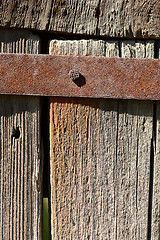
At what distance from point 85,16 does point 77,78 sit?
0.19 metres

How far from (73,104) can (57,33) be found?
8.8 inches

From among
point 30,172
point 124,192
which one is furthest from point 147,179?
point 30,172

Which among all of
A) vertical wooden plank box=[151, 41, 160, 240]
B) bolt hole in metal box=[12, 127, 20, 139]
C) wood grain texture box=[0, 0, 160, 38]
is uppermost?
wood grain texture box=[0, 0, 160, 38]

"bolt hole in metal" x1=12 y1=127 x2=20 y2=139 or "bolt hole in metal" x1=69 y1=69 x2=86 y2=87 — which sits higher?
"bolt hole in metal" x1=69 y1=69 x2=86 y2=87

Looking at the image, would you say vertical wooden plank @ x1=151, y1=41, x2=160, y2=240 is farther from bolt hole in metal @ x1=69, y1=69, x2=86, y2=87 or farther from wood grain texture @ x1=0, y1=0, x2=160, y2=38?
bolt hole in metal @ x1=69, y1=69, x2=86, y2=87

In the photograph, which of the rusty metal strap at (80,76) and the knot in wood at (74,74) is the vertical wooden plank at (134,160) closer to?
the rusty metal strap at (80,76)

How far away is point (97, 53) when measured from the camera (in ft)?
2.76

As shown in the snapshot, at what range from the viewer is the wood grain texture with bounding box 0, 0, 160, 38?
807mm

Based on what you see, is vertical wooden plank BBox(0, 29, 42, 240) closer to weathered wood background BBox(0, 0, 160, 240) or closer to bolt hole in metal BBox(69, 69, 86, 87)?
weathered wood background BBox(0, 0, 160, 240)

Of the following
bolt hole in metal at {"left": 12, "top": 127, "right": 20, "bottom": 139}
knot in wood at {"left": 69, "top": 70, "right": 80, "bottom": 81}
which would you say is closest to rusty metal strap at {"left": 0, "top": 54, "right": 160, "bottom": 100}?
knot in wood at {"left": 69, "top": 70, "right": 80, "bottom": 81}

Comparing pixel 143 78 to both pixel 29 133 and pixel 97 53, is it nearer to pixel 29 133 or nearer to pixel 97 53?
pixel 97 53

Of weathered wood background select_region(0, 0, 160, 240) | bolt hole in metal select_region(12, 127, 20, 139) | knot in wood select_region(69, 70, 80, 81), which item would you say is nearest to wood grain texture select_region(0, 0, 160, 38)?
weathered wood background select_region(0, 0, 160, 240)

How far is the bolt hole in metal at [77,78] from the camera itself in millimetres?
786

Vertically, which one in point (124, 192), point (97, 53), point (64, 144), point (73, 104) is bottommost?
point (124, 192)
